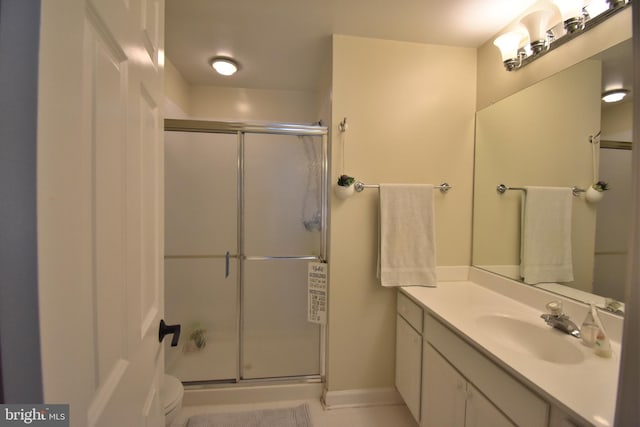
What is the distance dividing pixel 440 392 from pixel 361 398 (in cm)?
73

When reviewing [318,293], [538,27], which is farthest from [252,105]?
[538,27]

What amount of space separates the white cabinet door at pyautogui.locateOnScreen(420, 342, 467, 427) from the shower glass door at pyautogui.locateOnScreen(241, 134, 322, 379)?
0.83 meters

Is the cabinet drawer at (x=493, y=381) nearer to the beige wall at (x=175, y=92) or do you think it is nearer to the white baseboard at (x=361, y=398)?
the white baseboard at (x=361, y=398)

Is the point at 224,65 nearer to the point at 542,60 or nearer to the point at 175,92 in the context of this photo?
the point at 175,92

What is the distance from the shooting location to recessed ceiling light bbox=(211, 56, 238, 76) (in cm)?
200

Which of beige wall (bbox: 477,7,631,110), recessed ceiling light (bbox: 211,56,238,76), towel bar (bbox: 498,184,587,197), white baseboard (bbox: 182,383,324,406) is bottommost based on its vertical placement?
white baseboard (bbox: 182,383,324,406)

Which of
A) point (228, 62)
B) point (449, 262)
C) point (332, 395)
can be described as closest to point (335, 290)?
point (332, 395)

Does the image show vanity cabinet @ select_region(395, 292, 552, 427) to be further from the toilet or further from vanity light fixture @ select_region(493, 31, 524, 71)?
vanity light fixture @ select_region(493, 31, 524, 71)

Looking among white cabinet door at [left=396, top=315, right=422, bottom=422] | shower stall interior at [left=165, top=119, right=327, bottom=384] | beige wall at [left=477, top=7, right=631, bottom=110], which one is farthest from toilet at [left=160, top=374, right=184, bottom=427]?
beige wall at [left=477, top=7, right=631, bottom=110]

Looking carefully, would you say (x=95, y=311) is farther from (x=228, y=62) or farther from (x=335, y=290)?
(x=228, y=62)

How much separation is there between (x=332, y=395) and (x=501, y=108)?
2.19 m

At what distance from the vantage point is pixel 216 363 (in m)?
1.97

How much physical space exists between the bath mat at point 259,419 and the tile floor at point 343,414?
1.9 inches

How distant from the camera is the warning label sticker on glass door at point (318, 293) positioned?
69.7 inches
